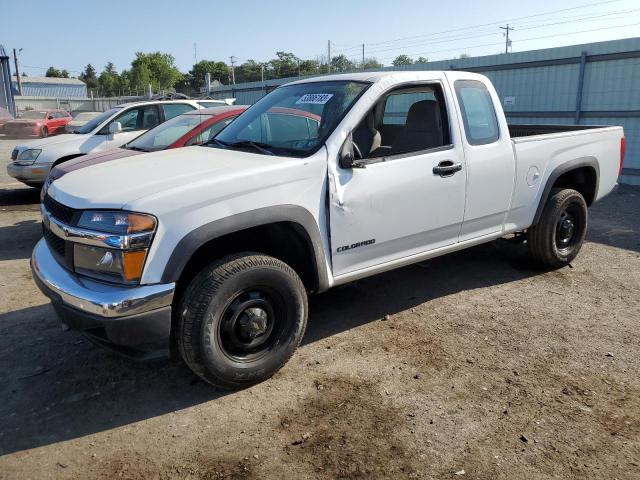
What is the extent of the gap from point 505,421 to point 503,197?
7.26 ft

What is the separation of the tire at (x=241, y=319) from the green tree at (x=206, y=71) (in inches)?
3058

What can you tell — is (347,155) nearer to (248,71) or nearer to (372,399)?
(372,399)

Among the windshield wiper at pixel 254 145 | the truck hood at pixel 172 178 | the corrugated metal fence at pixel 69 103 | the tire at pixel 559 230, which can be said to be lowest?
the tire at pixel 559 230

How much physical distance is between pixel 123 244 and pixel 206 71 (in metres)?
80.7

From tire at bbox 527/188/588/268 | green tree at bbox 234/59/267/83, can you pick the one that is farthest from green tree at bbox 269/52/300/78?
tire at bbox 527/188/588/268

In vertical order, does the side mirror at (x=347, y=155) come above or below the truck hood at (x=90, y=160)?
above

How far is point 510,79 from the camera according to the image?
42.2ft

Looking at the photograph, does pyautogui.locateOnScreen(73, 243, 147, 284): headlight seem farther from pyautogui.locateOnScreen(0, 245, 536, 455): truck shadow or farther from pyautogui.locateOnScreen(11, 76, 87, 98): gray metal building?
pyautogui.locateOnScreen(11, 76, 87, 98): gray metal building

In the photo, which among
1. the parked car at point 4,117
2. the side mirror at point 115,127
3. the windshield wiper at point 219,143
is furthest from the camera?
the parked car at point 4,117

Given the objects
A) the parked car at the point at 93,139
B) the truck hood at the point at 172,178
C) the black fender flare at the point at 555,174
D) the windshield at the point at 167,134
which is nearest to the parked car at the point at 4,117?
the parked car at the point at 93,139

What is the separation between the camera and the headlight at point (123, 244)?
112 inches

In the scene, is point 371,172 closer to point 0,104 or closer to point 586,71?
point 586,71

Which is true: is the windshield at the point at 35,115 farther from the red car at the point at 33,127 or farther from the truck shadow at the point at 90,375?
the truck shadow at the point at 90,375

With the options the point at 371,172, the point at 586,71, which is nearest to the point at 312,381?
the point at 371,172
